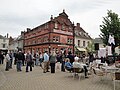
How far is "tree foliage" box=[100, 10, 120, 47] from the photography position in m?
26.0

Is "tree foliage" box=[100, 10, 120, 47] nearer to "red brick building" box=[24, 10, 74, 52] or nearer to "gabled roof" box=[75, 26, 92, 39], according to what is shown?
"red brick building" box=[24, 10, 74, 52]

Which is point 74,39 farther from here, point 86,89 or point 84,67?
point 86,89

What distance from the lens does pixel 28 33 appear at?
2427 inches

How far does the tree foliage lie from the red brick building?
63.7 feet

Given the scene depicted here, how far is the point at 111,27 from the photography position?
26.5 meters

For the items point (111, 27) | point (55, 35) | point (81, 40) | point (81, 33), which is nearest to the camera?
point (111, 27)

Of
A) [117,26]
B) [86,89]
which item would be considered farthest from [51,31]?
[86,89]

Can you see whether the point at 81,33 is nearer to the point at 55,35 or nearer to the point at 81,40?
the point at 81,40

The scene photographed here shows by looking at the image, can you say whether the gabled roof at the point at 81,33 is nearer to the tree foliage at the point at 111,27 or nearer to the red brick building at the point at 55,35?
the red brick building at the point at 55,35

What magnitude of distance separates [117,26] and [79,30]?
33226 millimetres

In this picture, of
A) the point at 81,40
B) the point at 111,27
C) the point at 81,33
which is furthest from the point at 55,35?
the point at 111,27

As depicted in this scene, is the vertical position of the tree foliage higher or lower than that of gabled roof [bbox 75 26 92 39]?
lower

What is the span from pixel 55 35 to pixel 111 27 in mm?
21150

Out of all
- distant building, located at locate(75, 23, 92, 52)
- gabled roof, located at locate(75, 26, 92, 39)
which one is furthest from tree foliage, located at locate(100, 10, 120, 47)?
gabled roof, located at locate(75, 26, 92, 39)
